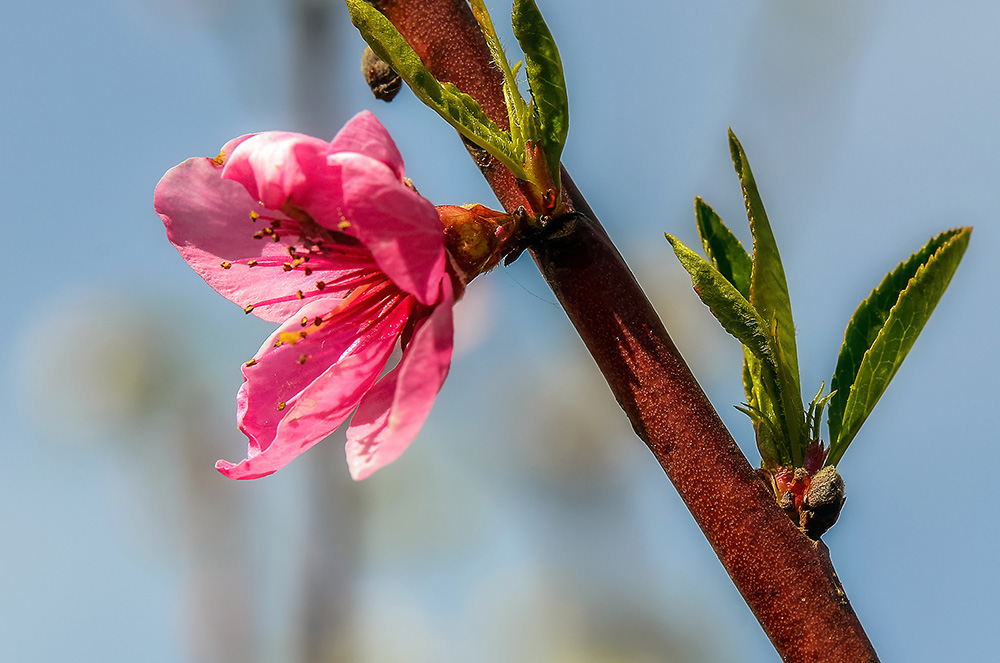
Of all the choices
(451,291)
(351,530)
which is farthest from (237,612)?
(451,291)

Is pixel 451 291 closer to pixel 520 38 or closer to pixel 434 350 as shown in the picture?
pixel 434 350

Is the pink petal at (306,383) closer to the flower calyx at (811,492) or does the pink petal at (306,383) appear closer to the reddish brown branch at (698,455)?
the reddish brown branch at (698,455)

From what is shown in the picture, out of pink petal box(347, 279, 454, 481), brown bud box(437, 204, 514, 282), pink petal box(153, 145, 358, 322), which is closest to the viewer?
pink petal box(347, 279, 454, 481)

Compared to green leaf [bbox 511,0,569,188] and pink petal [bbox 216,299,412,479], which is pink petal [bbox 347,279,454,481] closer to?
pink petal [bbox 216,299,412,479]

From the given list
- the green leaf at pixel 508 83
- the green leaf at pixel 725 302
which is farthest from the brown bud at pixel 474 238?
the green leaf at pixel 725 302

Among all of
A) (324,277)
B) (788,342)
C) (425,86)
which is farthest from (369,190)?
(788,342)

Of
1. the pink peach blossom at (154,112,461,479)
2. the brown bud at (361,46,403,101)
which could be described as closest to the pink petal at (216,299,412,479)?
the pink peach blossom at (154,112,461,479)
